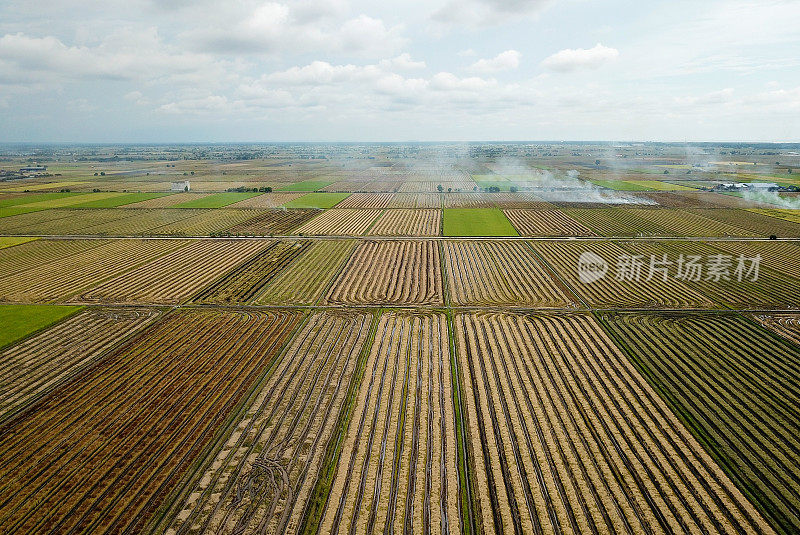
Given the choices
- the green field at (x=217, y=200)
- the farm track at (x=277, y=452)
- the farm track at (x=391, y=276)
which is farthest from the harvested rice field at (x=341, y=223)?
the farm track at (x=277, y=452)

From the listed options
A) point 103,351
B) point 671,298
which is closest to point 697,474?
point 671,298

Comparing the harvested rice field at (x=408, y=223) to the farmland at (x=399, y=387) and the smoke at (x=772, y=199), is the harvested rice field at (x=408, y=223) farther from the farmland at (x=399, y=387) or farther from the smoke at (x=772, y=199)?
the smoke at (x=772, y=199)

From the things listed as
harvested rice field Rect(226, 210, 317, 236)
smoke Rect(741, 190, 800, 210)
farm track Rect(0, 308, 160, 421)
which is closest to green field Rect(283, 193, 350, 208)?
harvested rice field Rect(226, 210, 317, 236)

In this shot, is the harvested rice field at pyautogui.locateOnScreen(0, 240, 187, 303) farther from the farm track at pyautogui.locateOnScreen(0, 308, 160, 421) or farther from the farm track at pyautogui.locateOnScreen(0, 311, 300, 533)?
the farm track at pyautogui.locateOnScreen(0, 311, 300, 533)

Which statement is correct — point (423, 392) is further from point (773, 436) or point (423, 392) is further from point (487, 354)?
point (773, 436)

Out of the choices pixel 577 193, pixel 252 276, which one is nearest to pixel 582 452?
pixel 252 276

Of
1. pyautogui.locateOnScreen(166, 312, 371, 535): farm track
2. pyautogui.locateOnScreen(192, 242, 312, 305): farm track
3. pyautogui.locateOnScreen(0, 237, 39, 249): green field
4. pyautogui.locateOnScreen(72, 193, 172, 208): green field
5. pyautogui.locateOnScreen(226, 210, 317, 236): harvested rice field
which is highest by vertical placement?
pyautogui.locateOnScreen(72, 193, 172, 208): green field
